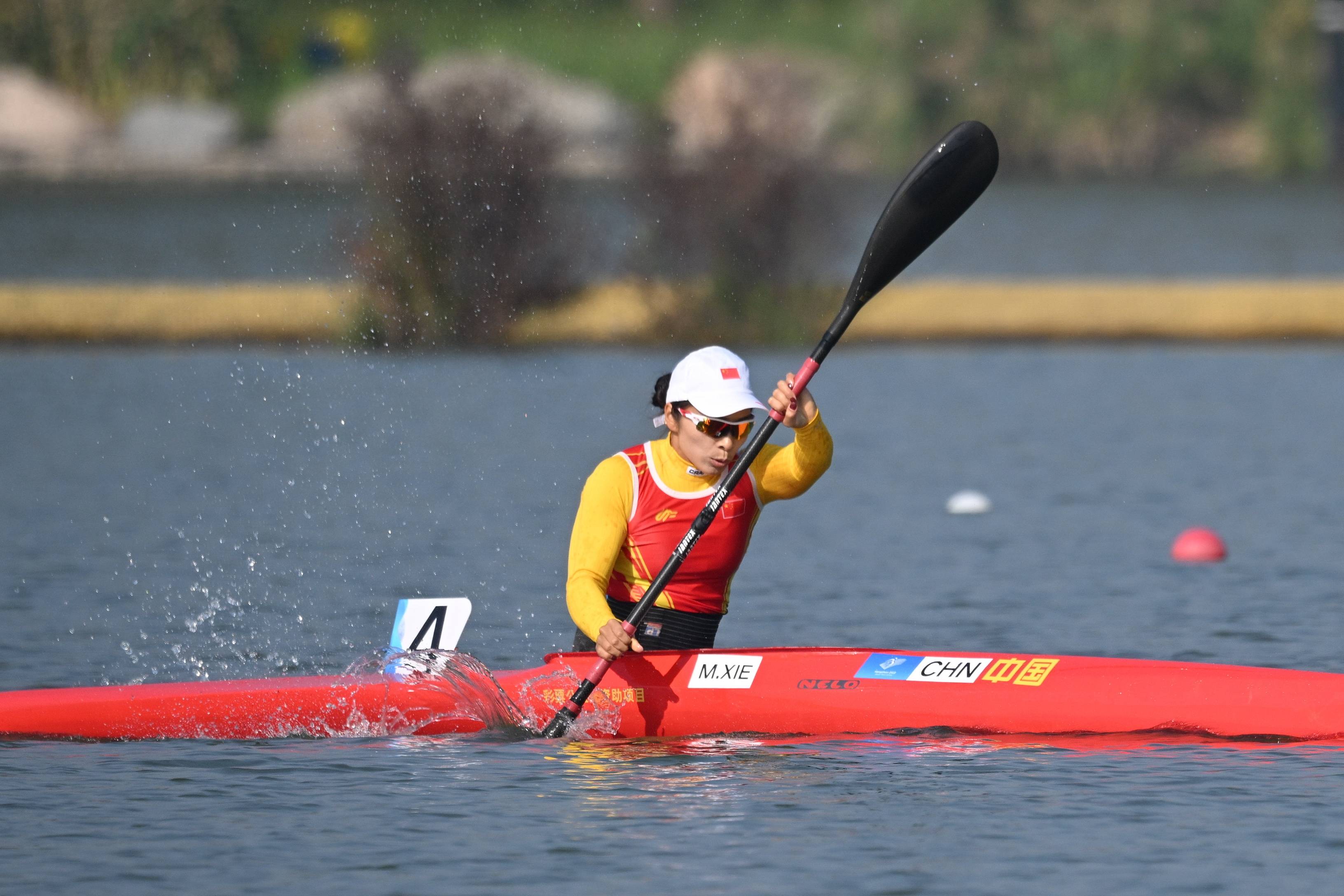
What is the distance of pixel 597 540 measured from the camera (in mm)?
9156

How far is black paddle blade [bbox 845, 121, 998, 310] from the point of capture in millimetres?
10102

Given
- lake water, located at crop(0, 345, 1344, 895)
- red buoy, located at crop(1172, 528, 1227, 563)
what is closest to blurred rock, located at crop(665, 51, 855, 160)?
lake water, located at crop(0, 345, 1344, 895)

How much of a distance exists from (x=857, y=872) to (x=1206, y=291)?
26.7 metres

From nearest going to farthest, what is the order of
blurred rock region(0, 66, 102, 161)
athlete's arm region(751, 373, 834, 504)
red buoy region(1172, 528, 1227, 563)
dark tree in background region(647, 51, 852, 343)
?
athlete's arm region(751, 373, 834, 504) < red buoy region(1172, 528, 1227, 563) < dark tree in background region(647, 51, 852, 343) < blurred rock region(0, 66, 102, 161)

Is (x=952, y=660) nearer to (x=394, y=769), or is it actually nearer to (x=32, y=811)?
(x=394, y=769)

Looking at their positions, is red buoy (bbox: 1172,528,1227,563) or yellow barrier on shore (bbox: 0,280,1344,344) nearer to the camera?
red buoy (bbox: 1172,528,1227,563)

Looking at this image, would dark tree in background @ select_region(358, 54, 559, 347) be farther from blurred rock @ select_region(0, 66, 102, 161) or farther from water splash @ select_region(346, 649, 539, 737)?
blurred rock @ select_region(0, 66, 102, 161)

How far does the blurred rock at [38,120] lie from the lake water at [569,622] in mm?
25100

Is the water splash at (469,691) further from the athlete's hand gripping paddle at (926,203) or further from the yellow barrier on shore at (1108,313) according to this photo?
the yellow barrier on shore at (1108,313)

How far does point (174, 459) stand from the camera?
852 inches

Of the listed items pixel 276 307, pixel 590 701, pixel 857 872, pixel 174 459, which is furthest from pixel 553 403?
pixel 857 872

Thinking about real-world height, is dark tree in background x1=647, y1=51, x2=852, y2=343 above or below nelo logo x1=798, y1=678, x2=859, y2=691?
above

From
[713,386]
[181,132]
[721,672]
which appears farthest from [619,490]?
[181,132]

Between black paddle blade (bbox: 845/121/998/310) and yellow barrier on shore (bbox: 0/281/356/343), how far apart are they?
2192 cm
